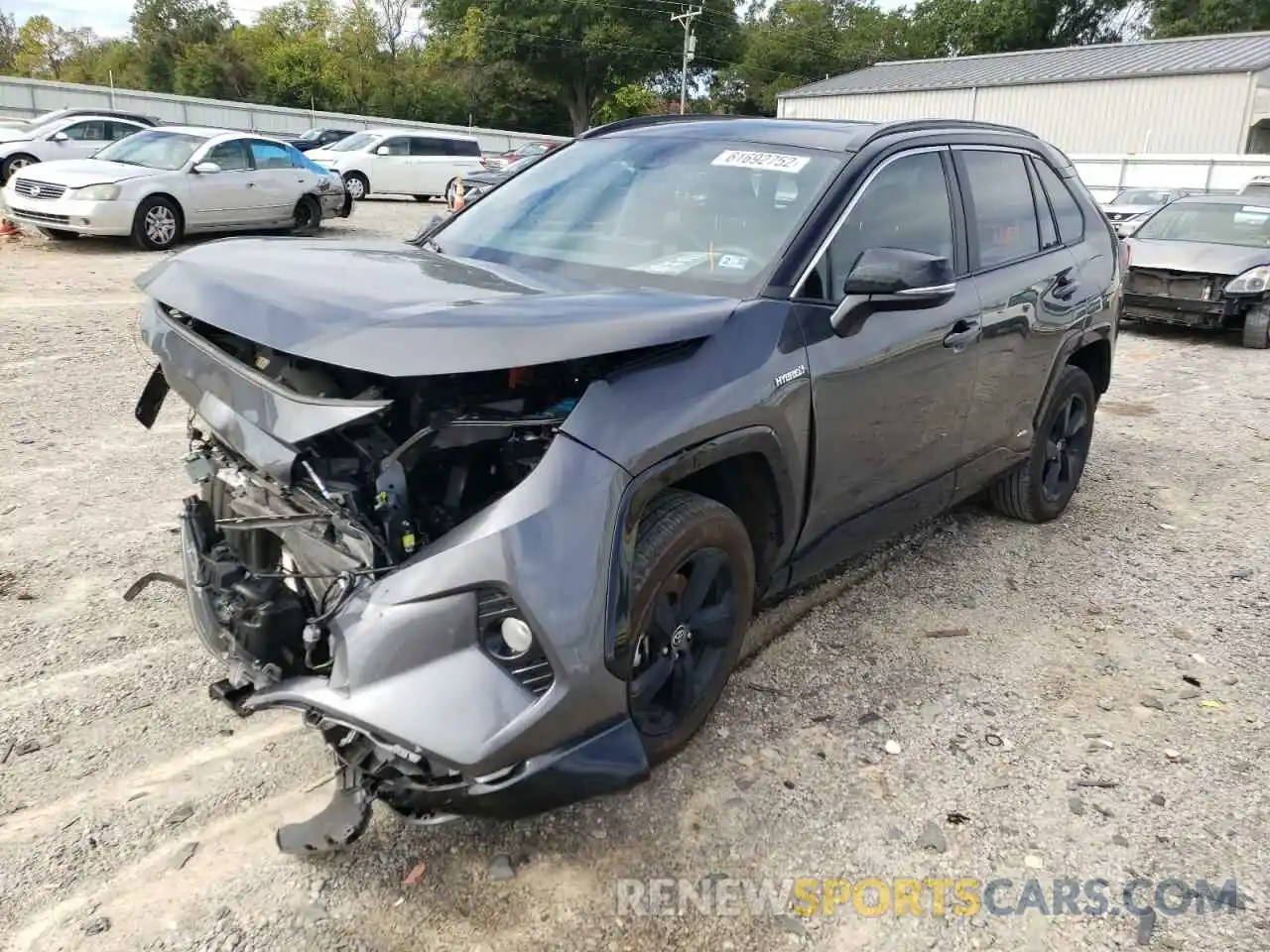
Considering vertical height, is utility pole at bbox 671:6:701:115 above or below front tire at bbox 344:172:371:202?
above

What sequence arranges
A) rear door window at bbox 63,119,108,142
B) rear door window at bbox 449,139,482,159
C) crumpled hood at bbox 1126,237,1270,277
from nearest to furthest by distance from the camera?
1. crumpled hood at bbox 1126,237,1270,277
2. rear door window at bbox 63,119,108,142
3. rear door window at bbox 449,139,482,159

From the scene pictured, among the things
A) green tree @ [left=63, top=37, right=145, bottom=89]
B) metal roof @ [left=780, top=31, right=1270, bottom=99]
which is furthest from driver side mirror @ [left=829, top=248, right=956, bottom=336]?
green tree @ [left=63, top=37, right=145, bottom=89]

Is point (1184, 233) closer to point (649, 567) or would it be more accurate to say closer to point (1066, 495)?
point (1066, 495)

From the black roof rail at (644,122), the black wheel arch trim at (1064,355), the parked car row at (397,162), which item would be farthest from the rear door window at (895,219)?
the parked car row at (397,162)

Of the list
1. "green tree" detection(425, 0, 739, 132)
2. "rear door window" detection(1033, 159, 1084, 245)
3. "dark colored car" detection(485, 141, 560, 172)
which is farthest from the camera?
"green tree" detection(425, 0, 739, 132)

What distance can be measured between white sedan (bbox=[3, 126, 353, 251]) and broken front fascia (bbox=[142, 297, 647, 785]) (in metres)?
11.9

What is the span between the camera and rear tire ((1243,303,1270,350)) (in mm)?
10430

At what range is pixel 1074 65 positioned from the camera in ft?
133

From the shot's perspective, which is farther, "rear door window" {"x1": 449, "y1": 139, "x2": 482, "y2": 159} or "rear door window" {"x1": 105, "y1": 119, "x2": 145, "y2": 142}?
"rear door window" {"x1": 449, "y1": 139, "x2": 482, "y2": 159}

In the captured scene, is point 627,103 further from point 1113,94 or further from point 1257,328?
point 1257,328

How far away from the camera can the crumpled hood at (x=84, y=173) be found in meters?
12.3

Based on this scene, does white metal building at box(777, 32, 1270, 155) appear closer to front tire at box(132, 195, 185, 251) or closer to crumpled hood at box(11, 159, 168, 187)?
front tire at box(132, 195, 185, 251)

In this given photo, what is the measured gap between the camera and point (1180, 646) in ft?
13.0

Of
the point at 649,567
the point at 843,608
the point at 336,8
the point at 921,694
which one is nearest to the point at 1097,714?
the point at 921,694
